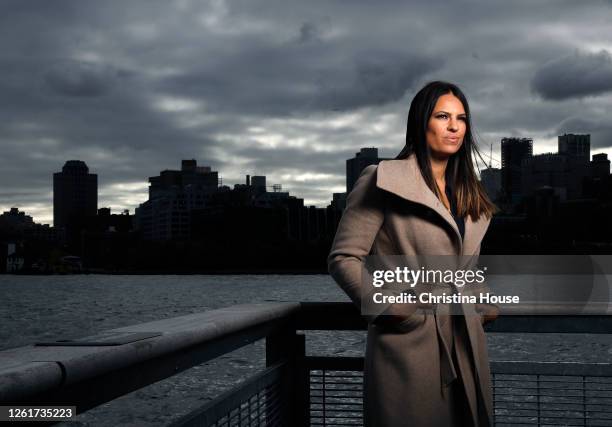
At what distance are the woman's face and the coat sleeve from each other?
0.69 ft

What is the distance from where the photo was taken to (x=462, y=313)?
6.97 ft

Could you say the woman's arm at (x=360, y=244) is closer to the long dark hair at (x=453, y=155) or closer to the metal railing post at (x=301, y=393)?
the long dark hair at (x=453, y=155)

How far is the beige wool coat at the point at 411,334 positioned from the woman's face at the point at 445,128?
5.5 inches

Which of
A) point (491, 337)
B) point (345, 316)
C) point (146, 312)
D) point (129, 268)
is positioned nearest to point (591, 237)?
point (491, 337)

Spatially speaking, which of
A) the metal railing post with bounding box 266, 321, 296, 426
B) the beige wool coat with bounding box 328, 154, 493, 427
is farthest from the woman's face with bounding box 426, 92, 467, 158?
the metal railing post with bounding box 266, 321, 296, 426

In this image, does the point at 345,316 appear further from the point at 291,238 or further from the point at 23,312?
the point at 291,238

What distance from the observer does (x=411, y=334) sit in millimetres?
2107

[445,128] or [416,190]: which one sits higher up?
[445,128]

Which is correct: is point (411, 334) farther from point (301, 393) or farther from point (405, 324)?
point (301, 393)

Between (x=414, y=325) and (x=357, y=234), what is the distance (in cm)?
30

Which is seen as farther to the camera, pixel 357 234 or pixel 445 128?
pixel 445 128

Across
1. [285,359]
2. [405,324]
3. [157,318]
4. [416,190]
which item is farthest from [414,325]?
[157,318]

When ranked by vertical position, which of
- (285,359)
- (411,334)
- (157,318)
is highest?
(411,334)

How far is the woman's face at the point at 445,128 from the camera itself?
90.0 inches
